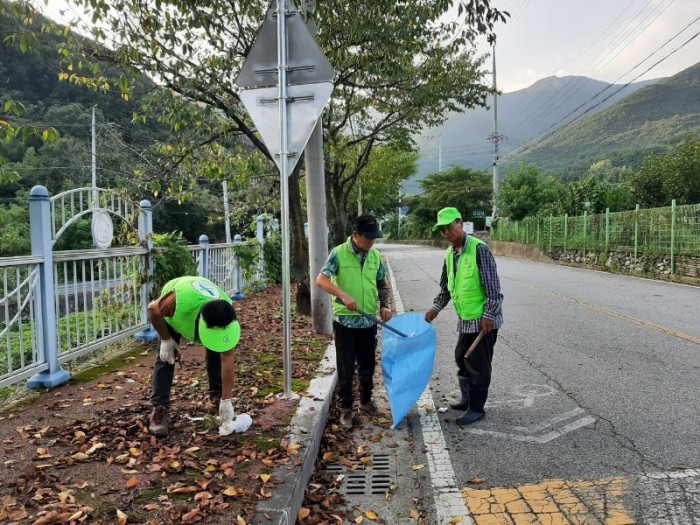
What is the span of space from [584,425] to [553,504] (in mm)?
1348

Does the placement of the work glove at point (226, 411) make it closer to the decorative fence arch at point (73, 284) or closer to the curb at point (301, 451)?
the curb at point (301, 451)

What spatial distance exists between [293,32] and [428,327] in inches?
109

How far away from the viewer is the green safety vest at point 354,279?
443 centimetres

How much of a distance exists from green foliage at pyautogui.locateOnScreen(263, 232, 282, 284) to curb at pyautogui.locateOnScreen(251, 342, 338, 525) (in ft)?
29.2

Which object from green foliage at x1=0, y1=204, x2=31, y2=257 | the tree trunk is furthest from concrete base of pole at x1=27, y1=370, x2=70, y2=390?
green foliage at x1=0, y1=204, x2=31, y2=257

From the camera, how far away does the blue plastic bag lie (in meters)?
4.30

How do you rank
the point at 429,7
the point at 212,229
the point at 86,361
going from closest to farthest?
the point at 86,361
the point at 429,7
the point at 212,229

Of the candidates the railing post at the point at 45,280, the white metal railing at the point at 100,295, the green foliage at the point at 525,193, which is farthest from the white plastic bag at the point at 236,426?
the green foliage at the point at 525,193

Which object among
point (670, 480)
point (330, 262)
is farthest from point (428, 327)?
point (670, 480)

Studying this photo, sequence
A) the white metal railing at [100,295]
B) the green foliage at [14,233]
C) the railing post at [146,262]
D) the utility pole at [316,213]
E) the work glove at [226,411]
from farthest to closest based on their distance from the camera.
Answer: the green foliage at [14,233], the utility pole at [316,213], the railing post at [146,262], the white metal railing at [100,295], the work glove at [226,411]

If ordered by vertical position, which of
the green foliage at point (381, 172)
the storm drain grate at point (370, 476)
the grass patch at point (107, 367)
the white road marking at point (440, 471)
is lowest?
the storm drain grate at point (370, 476)

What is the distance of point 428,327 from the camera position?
14.3 feet

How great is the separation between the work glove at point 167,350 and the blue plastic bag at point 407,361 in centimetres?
169

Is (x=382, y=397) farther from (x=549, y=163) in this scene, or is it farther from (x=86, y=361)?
(x=549, y=163)
